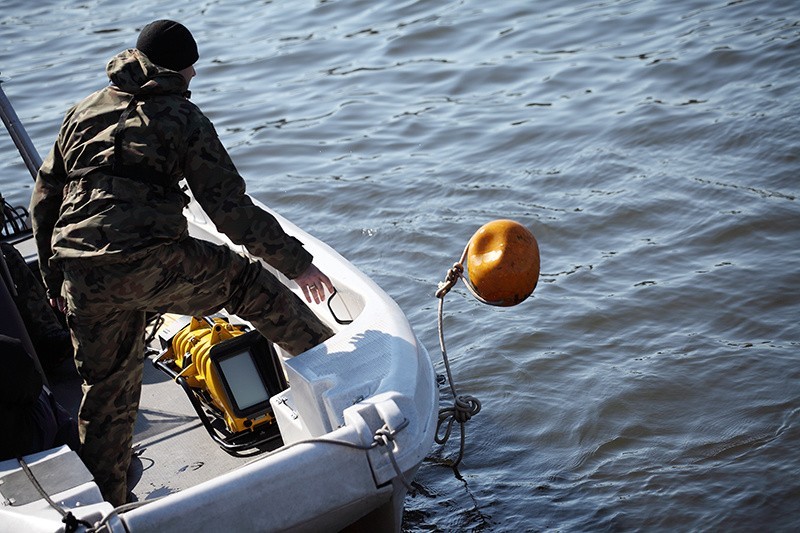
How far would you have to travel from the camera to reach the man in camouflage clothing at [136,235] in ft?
11.2

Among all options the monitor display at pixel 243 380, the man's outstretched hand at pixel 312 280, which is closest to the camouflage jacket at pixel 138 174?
the man's outstretched hand at pixel 312 280

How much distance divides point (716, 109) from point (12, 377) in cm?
588

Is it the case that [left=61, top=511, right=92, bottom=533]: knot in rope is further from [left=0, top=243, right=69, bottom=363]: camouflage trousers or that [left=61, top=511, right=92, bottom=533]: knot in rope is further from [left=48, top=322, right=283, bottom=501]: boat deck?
[left=0, top=243, right=69, bottom=363]: camouflage trousers

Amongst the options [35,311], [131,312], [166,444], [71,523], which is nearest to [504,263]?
[131,312]

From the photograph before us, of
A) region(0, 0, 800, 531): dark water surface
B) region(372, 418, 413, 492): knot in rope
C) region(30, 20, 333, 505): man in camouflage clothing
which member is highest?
region(30, 20, 333, 505): man in camouflage clothing

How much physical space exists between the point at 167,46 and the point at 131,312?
2.95 ft

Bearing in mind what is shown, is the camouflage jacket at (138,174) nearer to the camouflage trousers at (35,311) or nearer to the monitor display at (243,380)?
the monitor display at (243,380)

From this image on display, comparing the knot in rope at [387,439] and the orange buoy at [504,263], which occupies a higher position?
the orange buoy at [504,263]

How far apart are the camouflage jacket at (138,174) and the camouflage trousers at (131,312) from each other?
0.08 meters

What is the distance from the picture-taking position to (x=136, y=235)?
11.1 feet

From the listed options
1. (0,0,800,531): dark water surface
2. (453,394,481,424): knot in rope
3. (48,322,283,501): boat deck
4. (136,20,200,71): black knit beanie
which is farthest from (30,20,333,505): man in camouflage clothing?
(0,0,800,531): dark water surface

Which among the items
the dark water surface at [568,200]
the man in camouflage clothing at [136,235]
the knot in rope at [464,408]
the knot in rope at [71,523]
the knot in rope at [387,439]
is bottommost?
the dark water surface at [568,200]

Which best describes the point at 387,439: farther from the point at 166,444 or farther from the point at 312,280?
the point at 166,444

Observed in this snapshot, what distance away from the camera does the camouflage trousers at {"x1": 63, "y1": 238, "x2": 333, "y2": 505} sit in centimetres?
345
